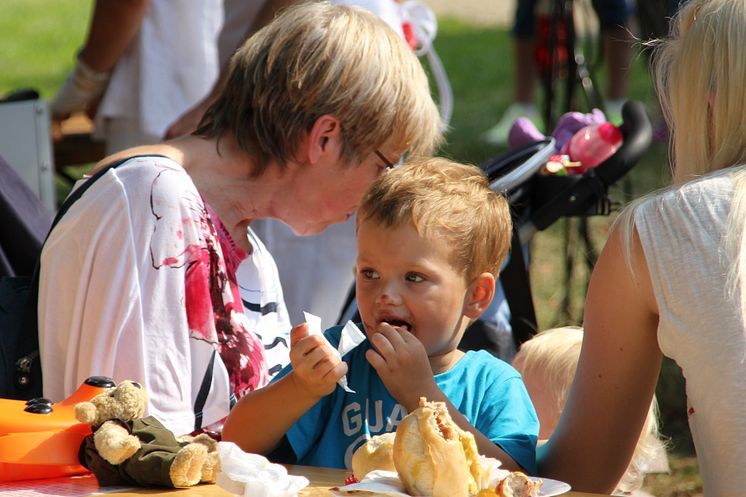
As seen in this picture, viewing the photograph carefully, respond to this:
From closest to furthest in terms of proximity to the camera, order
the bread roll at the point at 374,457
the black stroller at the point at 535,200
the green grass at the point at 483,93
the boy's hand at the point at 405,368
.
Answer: the bread roll at the point at 374,457, the boy's hand at the point at 405,368, the black stroller at the point at 535,200, the green grass at the point at 483,93

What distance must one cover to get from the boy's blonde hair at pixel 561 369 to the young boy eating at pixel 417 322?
0.62 metres

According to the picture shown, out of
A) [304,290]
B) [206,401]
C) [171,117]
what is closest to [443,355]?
[206,401]

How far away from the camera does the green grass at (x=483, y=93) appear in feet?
16.1

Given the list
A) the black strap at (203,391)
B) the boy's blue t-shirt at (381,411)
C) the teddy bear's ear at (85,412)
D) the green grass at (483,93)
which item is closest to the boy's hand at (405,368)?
the boy's blue t-shirt at (381,411)

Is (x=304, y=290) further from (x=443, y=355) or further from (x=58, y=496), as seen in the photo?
(x=58, y=496)

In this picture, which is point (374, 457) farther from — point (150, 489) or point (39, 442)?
point (39, 442)

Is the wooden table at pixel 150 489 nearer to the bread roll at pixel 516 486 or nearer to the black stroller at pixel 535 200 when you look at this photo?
the bread roll at pixel 516 486

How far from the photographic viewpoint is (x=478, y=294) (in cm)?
218

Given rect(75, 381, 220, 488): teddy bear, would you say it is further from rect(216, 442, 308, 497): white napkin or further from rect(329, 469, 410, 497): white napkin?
rect(329, 469, 410, 497): white napkin

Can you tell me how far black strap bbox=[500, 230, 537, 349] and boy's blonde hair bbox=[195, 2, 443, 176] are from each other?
0.63 m

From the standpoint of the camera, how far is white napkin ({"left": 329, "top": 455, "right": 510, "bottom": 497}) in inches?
60.3

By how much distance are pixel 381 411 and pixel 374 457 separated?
16.4 inches

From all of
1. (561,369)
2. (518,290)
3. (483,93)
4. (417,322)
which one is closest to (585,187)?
(518,290)

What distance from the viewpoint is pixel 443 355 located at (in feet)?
7.02
